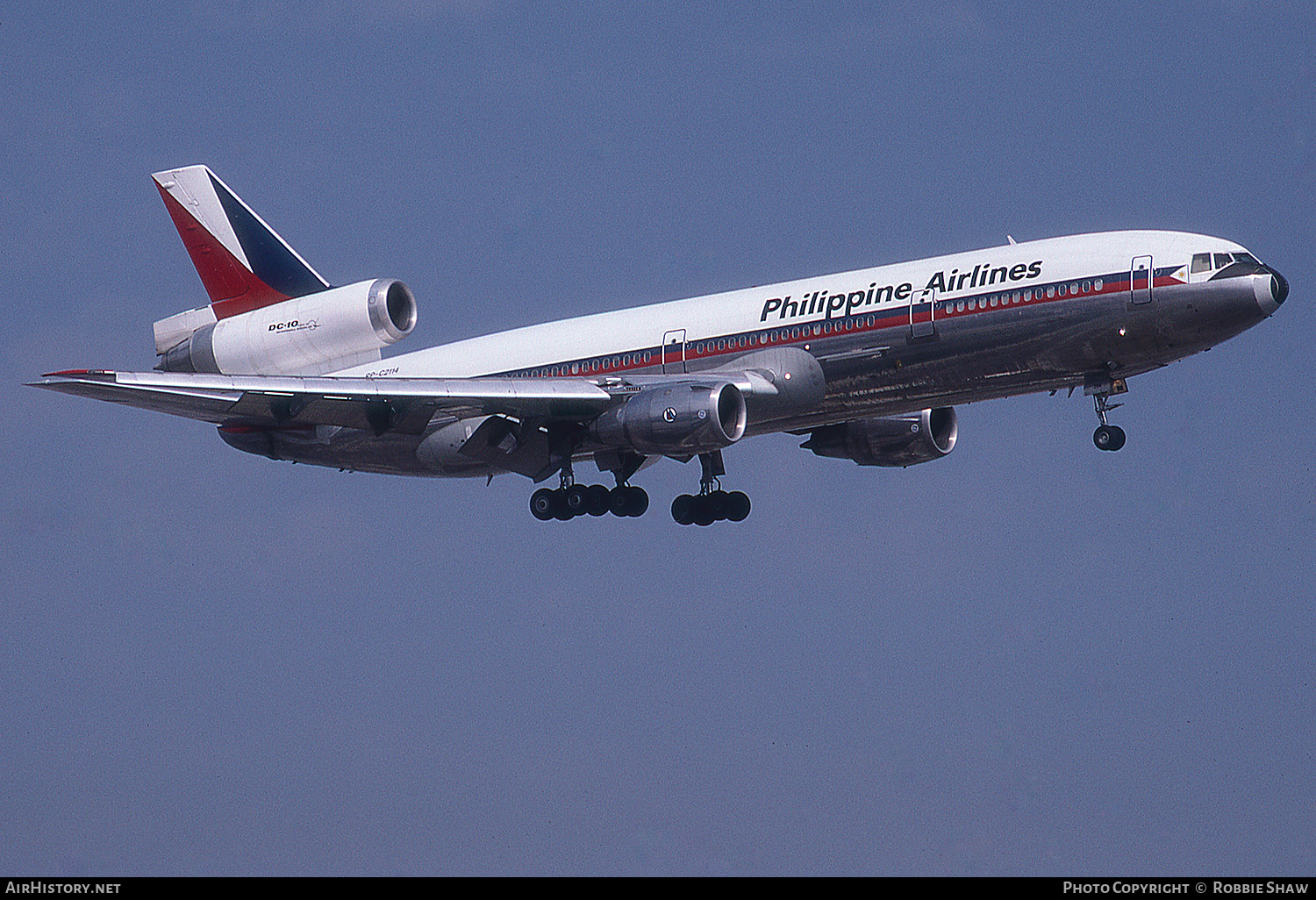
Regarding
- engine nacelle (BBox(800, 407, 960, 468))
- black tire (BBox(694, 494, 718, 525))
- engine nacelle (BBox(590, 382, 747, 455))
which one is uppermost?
engine nacelle (BBox(800, 407, 960, 468))

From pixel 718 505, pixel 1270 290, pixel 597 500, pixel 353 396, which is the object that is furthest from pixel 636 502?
pixel 1270 290

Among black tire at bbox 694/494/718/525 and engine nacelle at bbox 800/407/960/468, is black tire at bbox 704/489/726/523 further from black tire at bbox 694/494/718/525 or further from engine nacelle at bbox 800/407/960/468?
engine nacelle at bbox 800/407/960/468

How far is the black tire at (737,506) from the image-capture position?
4950 cm

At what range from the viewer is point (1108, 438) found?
41312 mm

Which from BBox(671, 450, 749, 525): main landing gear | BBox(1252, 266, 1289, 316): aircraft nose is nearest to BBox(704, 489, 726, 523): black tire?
BBox(671, 450, 749, 525): main landing gear

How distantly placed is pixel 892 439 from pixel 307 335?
56.3ft

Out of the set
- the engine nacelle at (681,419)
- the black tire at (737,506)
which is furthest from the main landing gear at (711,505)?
the engine nacelle at (681,419)

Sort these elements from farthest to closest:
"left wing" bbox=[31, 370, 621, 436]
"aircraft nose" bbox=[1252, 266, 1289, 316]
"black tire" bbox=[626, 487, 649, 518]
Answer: "black tire" bbox=[626, 487, 649, 518], "left wing" bbox=[31, 370, 621, 436], "aircraft nose" bbox=[1252, 266, 1289, 316]

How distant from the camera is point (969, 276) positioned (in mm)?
40812

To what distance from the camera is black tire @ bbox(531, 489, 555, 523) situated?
45.9 metres

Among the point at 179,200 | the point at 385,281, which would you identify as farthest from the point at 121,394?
the point at 179,200

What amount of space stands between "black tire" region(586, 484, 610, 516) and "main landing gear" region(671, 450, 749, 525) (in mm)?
3602
